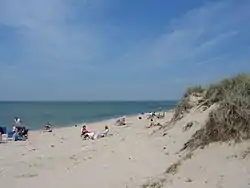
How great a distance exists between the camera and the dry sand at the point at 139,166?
7402 millimetres

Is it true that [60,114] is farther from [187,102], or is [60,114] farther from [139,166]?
[139,166]

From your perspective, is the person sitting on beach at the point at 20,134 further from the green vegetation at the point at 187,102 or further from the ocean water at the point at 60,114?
the ocean water at the point at 60,114

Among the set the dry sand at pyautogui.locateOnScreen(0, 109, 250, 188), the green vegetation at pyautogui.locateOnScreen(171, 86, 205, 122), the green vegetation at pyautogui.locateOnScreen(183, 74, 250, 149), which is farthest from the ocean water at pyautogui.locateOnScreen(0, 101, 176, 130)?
the green vegetation at pyautogui.locateOnScreen(183, 74, 250, 149)

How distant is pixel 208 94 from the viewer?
12.6 meters

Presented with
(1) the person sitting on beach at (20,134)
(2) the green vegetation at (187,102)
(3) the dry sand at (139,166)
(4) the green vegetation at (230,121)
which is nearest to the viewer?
(3) the dry sand at (139,166)

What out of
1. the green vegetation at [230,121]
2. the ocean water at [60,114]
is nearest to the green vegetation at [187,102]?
the green vegetation at [230,121]

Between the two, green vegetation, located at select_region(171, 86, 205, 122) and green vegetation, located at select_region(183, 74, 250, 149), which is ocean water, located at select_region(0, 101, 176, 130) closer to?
green vegetation, located at select_region(171, 86, 205, 122)

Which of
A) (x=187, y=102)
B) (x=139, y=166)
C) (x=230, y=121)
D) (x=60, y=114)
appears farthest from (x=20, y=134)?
(x=60, y=114)

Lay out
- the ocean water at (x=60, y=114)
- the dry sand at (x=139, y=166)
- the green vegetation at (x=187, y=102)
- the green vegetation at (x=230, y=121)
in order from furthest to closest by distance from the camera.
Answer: the ocean water at (x=60, y=114)
the green vegetation at (x=187, y=102)
the green vegetation at (x=230, y=121)
the dry sand at (x=139, y=166)

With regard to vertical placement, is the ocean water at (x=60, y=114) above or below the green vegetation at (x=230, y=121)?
below

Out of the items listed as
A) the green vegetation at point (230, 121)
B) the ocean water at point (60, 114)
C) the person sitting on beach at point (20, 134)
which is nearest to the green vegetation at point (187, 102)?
the green vegetation at point (230, 121)

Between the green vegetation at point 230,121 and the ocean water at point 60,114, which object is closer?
the green vegetation at point 230,121

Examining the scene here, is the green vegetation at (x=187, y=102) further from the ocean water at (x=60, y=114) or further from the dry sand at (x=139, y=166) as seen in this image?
the ocean water at (x=60, y=114)

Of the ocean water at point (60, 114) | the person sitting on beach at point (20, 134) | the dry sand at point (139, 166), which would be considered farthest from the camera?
the ocean water at point (60, 114)
